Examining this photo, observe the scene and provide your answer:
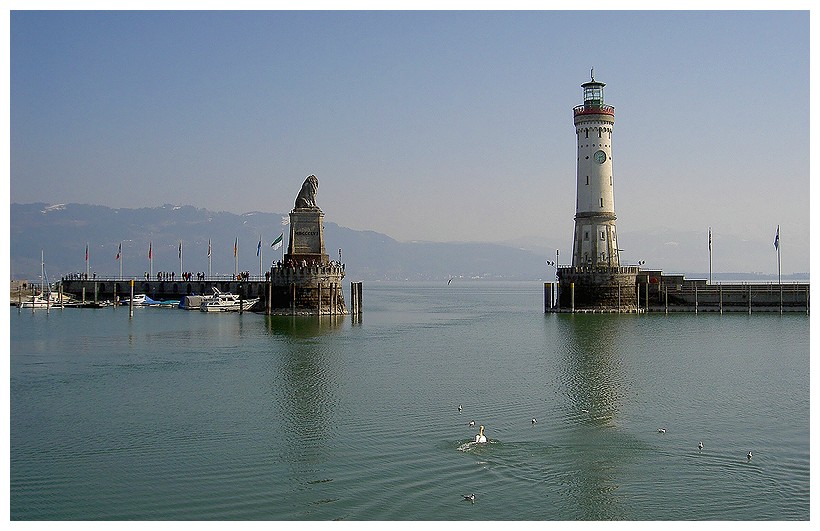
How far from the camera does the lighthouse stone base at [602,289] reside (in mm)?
85062

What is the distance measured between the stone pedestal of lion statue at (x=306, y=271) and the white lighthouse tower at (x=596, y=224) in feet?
73.7

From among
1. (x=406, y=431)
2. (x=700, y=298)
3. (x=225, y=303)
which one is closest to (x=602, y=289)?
(x=700, y=298)

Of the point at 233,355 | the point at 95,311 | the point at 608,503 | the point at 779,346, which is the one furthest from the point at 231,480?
the point at 95,311

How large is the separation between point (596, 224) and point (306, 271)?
26.7 m

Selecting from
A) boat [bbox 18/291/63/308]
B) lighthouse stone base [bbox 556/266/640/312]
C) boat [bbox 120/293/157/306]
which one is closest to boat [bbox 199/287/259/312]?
boat [bbox 120/293/157/306]

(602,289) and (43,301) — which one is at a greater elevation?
(602,289)

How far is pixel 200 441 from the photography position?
95.7 ft

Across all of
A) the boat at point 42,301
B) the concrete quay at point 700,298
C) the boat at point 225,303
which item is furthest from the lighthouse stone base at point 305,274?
the boat at point 42,301

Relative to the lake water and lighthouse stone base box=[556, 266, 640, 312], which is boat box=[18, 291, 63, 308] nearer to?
the lake water

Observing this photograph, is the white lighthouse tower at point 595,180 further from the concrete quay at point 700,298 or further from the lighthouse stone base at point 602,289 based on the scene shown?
the concrete quay at point 700,298

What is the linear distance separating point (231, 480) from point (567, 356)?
103 feet

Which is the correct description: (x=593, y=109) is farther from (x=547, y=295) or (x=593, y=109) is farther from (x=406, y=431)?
(x=406, y=431)

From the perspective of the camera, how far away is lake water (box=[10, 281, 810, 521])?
23016mm

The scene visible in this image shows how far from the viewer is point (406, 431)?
99.9ft
